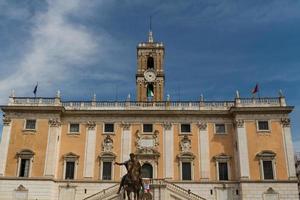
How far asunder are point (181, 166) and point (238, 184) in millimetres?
5460

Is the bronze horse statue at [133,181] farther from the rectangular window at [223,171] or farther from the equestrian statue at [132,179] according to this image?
the rectangular window at [223,171]

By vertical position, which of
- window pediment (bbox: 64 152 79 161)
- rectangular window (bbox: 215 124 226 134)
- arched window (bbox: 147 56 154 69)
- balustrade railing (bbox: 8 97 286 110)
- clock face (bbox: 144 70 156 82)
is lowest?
window pediment (bbox: 64 152 79 161)

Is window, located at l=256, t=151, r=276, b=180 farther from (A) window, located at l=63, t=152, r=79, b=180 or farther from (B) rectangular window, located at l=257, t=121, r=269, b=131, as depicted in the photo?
(A) window, located at l=63, t=152, r=79, b=180

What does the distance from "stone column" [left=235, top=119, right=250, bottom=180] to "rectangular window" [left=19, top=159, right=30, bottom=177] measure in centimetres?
1965

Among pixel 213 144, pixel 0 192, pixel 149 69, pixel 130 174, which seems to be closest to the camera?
pixel 130 174

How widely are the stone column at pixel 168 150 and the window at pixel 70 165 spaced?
846 centimetres

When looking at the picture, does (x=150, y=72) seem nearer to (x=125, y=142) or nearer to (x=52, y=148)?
(x=125, y=142)

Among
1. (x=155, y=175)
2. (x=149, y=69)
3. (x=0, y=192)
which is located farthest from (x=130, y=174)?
(x=149, y=69)

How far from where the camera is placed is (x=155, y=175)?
124 feet

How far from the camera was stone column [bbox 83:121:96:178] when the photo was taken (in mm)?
38062

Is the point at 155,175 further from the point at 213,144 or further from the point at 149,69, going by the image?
the point at 149,69

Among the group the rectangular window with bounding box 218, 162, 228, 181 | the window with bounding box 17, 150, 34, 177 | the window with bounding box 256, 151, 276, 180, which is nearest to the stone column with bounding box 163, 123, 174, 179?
the rectangular window with bounding box 218, 162, 228, 181

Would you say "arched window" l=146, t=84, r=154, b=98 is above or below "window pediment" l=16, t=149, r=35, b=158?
above

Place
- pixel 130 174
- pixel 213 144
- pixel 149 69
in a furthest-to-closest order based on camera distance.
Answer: pixel 149 69, pixel 213 144, pixel 130 174
